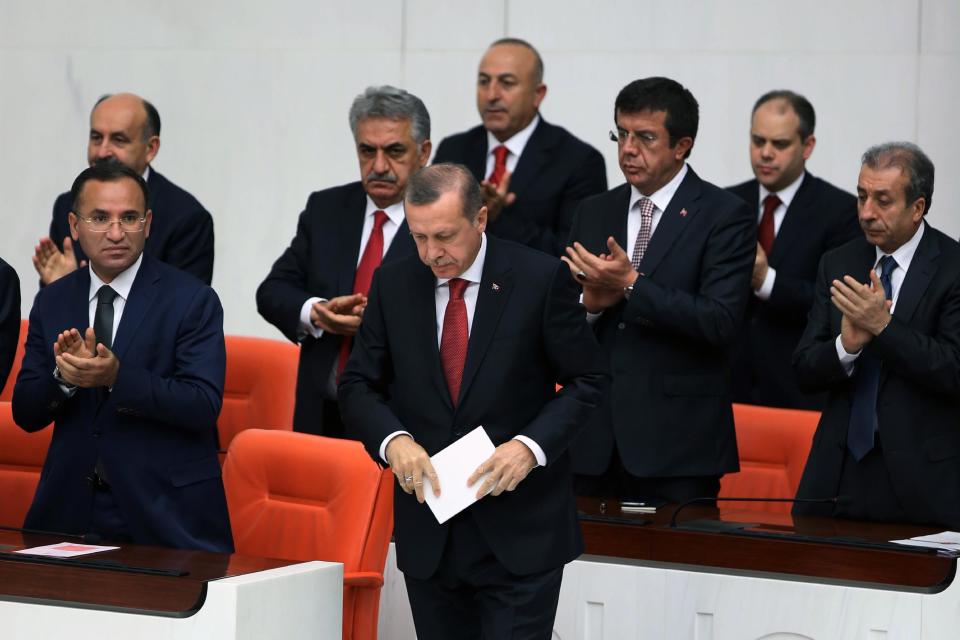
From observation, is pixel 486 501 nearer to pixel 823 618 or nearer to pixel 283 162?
pixel 823 618

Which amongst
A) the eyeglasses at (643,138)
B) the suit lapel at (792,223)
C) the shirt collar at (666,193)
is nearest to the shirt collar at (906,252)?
the shirt collar at (666,193)

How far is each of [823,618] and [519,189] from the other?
199 cm

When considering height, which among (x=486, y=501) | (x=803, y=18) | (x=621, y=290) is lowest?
(x=486, y=501)

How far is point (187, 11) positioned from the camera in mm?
7535

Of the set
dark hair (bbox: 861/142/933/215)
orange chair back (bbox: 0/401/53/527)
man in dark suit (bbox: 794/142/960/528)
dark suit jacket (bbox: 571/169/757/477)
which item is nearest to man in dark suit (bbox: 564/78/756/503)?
dark suit jacket (bbox: 571/169/757/477)

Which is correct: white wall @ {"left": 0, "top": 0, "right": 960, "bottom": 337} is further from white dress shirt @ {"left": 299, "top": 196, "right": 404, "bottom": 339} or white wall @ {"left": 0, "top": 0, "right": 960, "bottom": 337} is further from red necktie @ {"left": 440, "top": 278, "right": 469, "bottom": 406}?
red necktie @ {"left": 440, "top": 278, "right": 469, "bottom": 406}

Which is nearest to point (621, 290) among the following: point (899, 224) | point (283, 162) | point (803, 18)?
point (899, 224)

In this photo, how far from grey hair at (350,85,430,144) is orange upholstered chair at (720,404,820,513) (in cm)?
135

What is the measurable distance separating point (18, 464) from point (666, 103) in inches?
88.1

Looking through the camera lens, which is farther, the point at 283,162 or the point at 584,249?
the point at 283,162

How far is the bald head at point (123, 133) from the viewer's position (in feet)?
16.4

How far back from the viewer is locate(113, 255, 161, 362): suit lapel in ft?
11.9

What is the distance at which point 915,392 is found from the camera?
13.2 ft

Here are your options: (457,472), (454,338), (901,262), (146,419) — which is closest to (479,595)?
(457,472)
